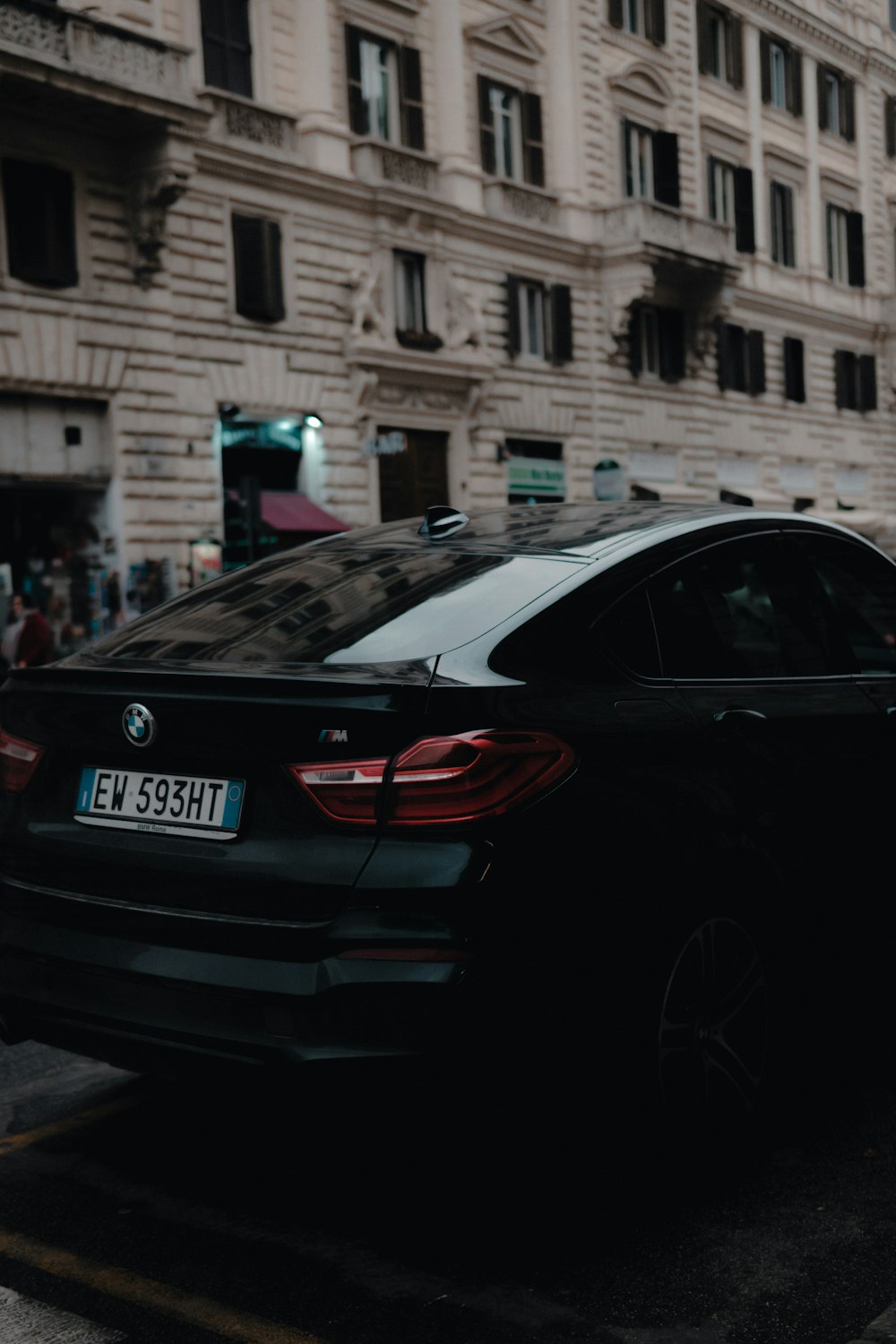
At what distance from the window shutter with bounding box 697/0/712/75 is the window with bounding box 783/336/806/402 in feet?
21.0

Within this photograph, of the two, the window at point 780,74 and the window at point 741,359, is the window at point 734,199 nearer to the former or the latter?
the window at point 741,359

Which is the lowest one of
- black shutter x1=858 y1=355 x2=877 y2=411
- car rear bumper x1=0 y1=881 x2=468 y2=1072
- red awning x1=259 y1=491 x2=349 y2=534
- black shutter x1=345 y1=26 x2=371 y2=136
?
car rear bumper x1=0 y1=881 x2=468 y2=1072

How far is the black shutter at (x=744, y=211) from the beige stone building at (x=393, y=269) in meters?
0.06

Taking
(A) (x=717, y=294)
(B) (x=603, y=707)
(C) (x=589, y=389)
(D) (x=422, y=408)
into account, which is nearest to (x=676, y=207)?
(A) (x=717, y=294)

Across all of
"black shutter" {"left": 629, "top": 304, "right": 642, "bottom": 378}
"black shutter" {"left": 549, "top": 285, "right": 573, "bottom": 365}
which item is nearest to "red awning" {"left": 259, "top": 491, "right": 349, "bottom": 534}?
"black shutter" {"left": 549, "top": 285, "right": 573, "bottom": 365}

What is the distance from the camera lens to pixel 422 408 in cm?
2394

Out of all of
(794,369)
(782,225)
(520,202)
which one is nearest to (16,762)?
(520,202)

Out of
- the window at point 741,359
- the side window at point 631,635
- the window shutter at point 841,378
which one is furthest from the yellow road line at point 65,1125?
the window shutter at point 841,378

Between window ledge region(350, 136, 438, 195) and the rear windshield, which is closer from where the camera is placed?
the rear windshield

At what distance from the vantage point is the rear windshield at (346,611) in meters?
3.17

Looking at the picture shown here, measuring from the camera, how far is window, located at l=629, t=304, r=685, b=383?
29.0 m

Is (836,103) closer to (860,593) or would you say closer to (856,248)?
(856,248)

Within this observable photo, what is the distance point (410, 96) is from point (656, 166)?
7.60 m

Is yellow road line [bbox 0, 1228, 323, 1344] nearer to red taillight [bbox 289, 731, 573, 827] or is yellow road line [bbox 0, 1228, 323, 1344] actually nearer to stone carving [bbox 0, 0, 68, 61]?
red taillight [bbox 289, 731, 573, 827]
